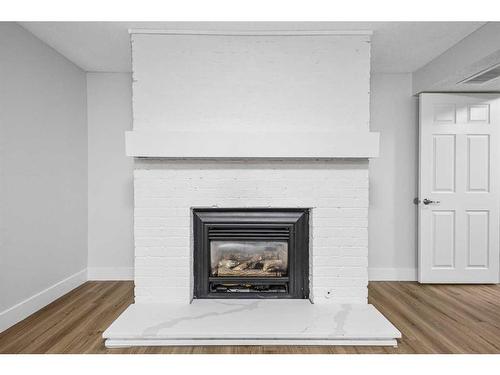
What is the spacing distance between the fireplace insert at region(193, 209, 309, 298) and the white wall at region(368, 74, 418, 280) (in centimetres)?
140

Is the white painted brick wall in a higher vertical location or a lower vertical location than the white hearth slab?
higher

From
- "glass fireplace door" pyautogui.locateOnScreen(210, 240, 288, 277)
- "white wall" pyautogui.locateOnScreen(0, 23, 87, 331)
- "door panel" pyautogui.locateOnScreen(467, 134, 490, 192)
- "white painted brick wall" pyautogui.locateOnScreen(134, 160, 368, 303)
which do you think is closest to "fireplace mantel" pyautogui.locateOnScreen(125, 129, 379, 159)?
"white painted brick wall" pyautogui.locateOnScreen(134, 160, 368, 303)

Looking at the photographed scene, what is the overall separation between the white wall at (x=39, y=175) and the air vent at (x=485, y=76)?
3.99 m

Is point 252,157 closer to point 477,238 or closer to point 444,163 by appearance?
point 444,163

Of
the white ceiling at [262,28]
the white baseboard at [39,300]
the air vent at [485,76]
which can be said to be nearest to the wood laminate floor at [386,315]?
the white baseboard at [39,300]

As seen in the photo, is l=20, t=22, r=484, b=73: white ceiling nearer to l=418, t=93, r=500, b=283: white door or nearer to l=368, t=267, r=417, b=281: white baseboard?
l=418, t=93, r=500, b=283: white door

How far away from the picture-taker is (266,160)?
3080mm

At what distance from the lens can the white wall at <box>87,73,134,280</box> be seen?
165 inches

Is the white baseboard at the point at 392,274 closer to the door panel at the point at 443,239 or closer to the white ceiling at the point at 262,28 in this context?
the door panel at the point at 443,239

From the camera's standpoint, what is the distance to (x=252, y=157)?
2938mm

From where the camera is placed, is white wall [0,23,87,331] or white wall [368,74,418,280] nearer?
white wall [0,23,87,331]

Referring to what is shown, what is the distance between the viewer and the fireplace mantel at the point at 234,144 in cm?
290

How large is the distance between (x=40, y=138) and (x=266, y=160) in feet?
6.76

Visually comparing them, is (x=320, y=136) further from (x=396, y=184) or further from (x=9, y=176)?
(x=9, y=176)
